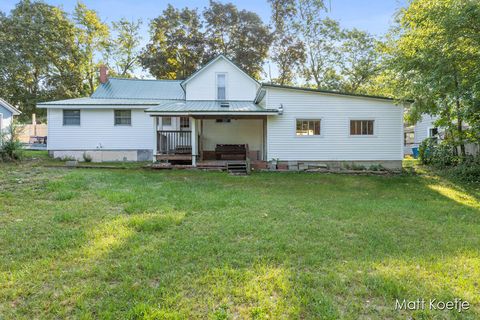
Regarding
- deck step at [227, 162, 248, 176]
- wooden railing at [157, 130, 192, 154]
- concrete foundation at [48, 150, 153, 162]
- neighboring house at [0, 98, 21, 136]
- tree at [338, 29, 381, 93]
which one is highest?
tree at [338, 29, 381, 93]

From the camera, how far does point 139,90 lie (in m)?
17.8

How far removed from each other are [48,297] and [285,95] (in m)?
11.1

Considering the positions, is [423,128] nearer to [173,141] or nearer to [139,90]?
[173,141]

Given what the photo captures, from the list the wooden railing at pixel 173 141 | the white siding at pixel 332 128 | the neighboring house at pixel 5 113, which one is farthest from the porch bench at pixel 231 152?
the neighboring house at pixel 5 113

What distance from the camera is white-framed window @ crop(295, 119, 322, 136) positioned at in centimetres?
1252

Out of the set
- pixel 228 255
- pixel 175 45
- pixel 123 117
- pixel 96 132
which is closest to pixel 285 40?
pixel 175 45

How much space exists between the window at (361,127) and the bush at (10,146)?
14831 mm

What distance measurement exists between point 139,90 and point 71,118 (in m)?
4.48

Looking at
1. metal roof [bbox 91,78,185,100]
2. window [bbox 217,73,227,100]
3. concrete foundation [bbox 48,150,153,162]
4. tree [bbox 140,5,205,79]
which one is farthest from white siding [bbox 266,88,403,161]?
tree [bbox 140,5,205,79]

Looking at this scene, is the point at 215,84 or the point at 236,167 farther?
the point at 215,84

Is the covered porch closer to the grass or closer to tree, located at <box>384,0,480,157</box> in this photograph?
tree, located at <box>384,0,480,157</box>

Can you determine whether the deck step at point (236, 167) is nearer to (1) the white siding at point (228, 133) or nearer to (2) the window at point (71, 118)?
(1) the white siding at point (228, 133)

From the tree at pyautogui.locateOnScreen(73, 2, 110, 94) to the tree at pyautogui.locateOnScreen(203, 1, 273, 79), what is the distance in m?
10.4

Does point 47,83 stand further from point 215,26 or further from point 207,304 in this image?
point 207,304
